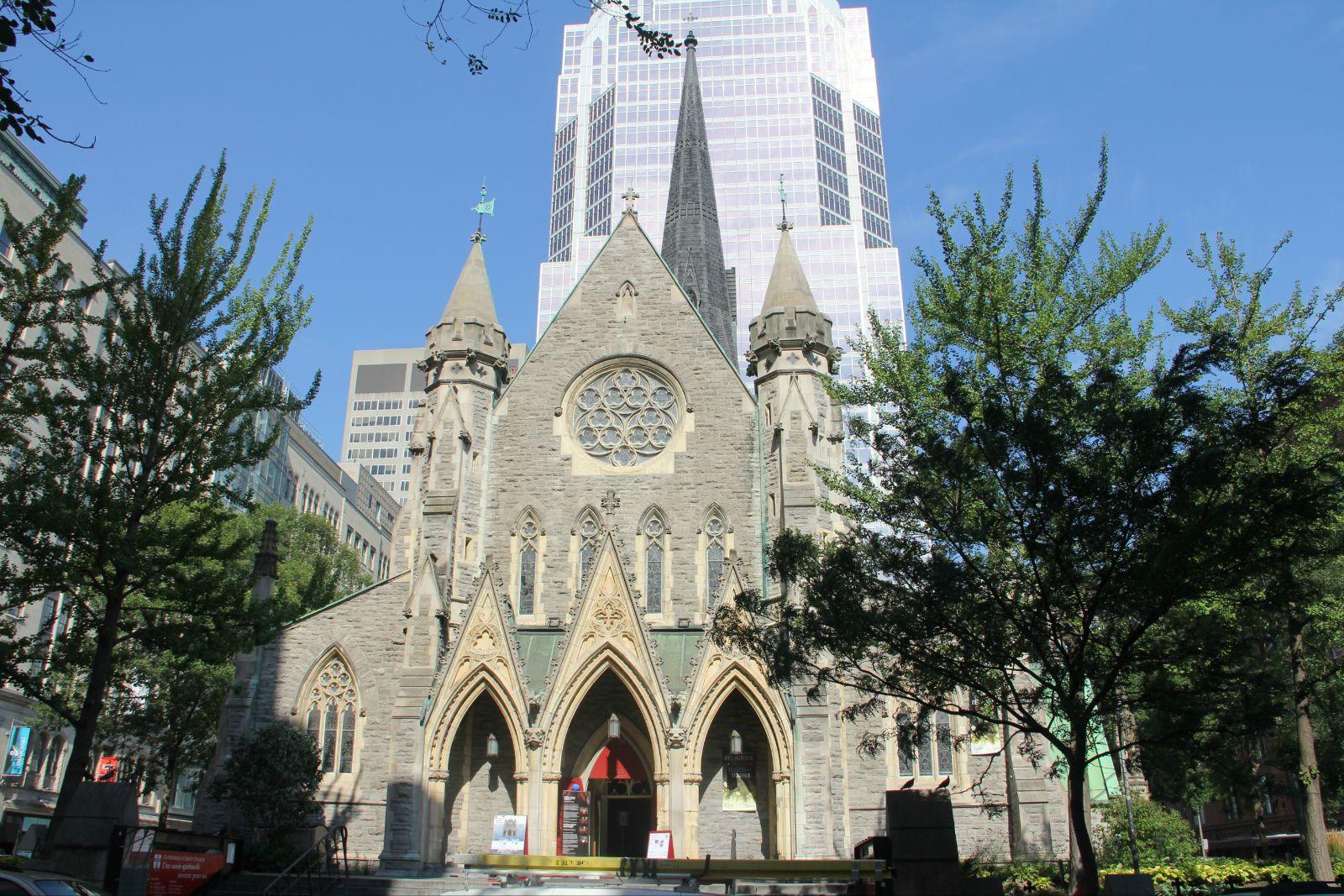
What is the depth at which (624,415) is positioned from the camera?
26156 millimetres

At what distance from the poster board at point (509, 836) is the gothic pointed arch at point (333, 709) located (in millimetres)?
4714

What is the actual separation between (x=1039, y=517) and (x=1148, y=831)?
20.1m

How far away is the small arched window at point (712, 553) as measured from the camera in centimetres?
2406

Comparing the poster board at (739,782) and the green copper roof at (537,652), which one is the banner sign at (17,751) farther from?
the poster board at (739,782)

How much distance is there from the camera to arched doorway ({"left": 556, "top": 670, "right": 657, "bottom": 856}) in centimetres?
2295

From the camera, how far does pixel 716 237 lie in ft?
143

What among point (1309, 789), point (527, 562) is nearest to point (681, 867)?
point (527, 562)

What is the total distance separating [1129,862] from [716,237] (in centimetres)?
2916

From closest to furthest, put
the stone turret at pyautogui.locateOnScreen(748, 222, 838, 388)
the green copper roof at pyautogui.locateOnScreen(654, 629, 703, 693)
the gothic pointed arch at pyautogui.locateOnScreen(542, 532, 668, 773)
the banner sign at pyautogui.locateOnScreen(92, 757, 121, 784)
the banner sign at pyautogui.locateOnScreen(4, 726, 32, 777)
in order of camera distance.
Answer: the gothic pointed arch at pyautogui.locateOnScreen(542, 532, 668, 773) → the green copper roof at pyautogui.locateOnScreen(654, 629, 703, 693) → the stone turret at pyautogui.locateOnScreen(748, 222, 838, 388) → the banner sign at pyautogui.locateOnScreen(92, 757, 121, 784) → the banner sign at pyautogui.locateOnScreen(4, 726, 32, 777)

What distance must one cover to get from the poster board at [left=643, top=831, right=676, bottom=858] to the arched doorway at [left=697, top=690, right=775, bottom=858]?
6.57 ft

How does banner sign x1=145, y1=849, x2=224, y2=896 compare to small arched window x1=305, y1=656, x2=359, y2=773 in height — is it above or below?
below

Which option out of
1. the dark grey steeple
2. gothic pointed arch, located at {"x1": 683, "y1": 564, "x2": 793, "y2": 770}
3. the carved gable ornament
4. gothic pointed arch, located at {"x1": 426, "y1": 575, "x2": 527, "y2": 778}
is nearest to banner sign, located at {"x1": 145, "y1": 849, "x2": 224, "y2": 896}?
gothic pointed arch, located at {"x1": 426, "y1": 575, "x2": 527, "y2": 778}

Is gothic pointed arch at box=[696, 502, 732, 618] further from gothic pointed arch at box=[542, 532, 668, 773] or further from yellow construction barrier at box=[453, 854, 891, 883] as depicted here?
yellow construction barrier at box=[453, 854, 891, 883]

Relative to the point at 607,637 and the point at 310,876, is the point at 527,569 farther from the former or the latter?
the point at 310,876
